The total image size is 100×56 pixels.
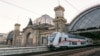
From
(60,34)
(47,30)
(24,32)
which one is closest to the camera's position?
(60,34)

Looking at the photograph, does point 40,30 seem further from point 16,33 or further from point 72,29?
point 16,33

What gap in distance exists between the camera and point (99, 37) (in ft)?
210

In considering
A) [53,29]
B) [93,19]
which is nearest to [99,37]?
[93,19]

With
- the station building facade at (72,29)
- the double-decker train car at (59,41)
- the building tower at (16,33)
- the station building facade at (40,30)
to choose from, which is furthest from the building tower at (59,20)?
the building tower at (16,33)

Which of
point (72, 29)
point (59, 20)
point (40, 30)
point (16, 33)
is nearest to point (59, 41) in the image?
point (59, 20)

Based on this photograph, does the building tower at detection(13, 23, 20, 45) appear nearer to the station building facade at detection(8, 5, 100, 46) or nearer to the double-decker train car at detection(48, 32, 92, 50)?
the station building facade at detection(8, 5, 100, 46)

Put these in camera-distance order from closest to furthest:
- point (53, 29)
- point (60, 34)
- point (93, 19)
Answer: point (60, 34) → point (53, 29) → point (93, 19)

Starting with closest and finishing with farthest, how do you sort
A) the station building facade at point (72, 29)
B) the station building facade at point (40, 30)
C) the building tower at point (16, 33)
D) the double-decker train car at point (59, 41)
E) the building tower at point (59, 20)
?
the double-decker train car at point (59, 41) < the building tower at point (59, 20) < the station building facade at point (40, 30) < the station building facade at point (72, 29) < the building tower at point (16, 33)

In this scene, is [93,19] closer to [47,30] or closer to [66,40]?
[47,30]

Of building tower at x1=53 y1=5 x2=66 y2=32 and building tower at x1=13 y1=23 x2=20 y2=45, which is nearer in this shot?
building tower at x1=53 y1=5 x2=66 y2=32

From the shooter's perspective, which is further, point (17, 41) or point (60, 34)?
point (17, 41)

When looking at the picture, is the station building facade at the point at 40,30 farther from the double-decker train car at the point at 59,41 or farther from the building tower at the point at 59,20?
the double-decker train car at the point at 59,41

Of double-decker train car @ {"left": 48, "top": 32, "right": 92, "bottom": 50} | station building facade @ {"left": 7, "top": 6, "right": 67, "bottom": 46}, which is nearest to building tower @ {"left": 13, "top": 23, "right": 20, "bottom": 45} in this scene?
station building facade @ {"left": 7, "top": 6, "right": 67, "bottom": 46}

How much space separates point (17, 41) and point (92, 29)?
32.7 meters
